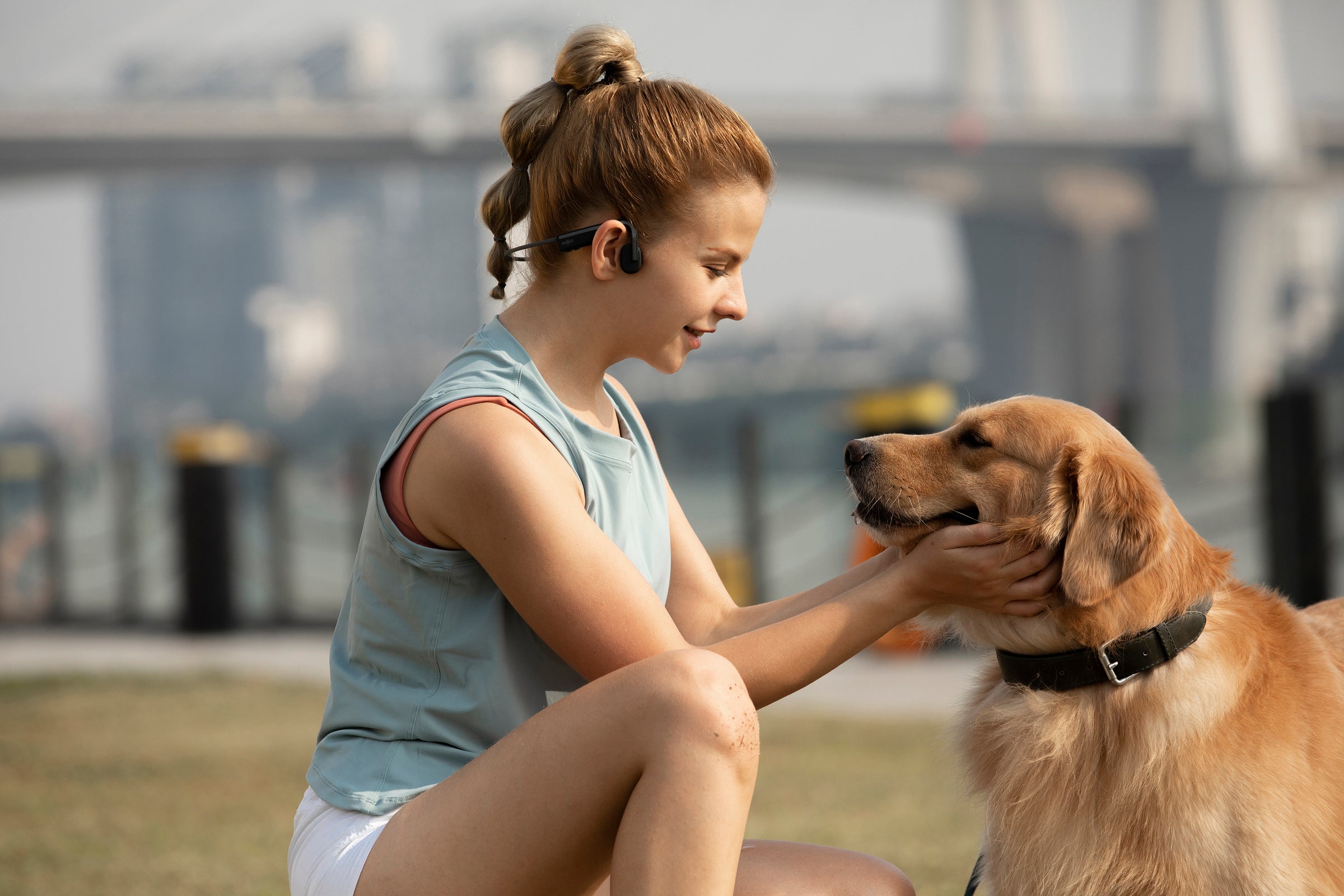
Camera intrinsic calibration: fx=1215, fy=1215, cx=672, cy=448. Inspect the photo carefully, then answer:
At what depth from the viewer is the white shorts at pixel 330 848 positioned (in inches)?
64.2

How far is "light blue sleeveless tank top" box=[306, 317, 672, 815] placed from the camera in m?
1.69

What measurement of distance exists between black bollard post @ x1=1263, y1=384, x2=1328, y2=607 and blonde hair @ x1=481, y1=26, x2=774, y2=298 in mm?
4980

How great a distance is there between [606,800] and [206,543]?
8.13 m

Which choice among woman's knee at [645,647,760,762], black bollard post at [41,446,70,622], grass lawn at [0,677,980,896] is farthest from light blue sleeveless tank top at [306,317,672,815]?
black bollard post at [41,446,70,622]

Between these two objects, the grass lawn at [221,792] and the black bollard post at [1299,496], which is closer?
the grass lawn at [221,792]

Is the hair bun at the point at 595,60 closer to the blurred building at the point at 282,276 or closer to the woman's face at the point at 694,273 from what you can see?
the woman's face at the point at 694,273

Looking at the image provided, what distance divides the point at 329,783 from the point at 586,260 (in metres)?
0.84

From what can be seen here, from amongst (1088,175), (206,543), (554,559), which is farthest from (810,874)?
(1088,175)

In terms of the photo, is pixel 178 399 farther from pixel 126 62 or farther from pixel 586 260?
pixel 586 260

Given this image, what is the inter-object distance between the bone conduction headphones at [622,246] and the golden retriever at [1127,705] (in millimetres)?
641

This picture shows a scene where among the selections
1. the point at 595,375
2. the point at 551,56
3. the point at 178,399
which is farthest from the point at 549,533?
the point at 178,399

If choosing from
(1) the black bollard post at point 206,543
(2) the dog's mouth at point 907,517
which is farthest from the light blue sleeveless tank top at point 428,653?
(1) the black bollard post at point 206,543

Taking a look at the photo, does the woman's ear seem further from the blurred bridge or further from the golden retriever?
the blurred bridge

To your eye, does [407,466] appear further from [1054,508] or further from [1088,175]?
[1088,175]
